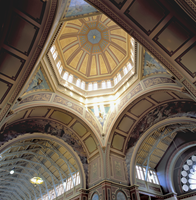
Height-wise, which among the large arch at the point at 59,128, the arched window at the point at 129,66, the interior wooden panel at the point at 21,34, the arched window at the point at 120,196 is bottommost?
the arched window at the point at 120,196

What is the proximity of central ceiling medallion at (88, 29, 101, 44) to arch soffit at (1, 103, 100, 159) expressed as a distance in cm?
877

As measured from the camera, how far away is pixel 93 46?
1881 centimetres

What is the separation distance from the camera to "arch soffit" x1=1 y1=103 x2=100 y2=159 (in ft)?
44.9

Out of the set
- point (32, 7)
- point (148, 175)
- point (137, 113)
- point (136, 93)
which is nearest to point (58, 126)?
point (137, 113)

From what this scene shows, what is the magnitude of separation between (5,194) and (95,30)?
1199 inches

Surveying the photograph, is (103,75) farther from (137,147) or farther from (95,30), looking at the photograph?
(137,147)

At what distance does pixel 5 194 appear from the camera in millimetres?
28547

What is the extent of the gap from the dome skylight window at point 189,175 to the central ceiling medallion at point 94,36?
1644 cm

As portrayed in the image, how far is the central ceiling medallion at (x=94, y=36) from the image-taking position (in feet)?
58.8

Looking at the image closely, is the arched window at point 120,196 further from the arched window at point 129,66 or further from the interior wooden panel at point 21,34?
the interior wooden panel at point 21,34

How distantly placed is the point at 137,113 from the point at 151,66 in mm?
4558

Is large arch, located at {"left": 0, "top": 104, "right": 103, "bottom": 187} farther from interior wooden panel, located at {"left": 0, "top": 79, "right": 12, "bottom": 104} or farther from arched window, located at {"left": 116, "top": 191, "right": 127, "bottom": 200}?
interior wooden panel, located at {"left": 0, "top": 79, "right": 12, "bottom": 104}

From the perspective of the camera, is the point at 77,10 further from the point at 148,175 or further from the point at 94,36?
the point at 148,175

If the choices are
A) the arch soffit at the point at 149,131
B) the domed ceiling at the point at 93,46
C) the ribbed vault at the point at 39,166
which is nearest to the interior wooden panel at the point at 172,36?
the arch soffit at the point at 149,131
